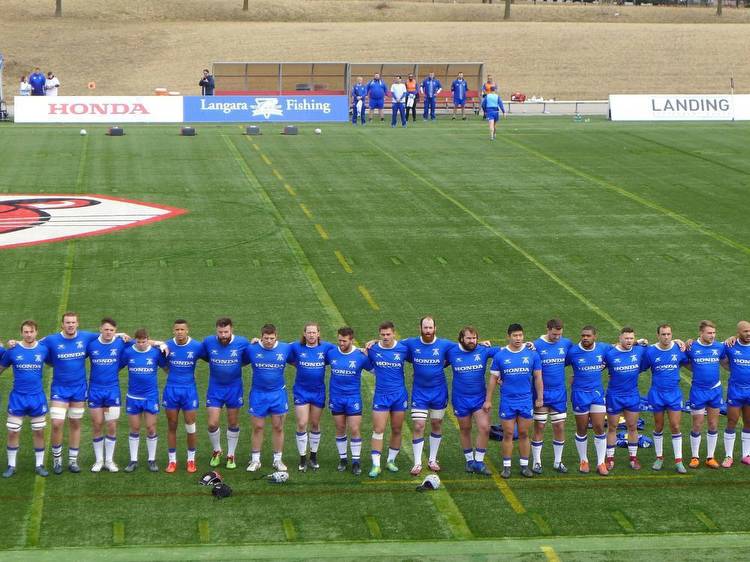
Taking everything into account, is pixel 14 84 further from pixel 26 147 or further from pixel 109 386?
pixel 109 386

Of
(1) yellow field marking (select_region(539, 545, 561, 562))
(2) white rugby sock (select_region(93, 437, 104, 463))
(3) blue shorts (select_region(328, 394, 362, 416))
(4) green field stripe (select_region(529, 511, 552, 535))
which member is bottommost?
(1) yellow field marking (select_region(539, 545, 561, 562))

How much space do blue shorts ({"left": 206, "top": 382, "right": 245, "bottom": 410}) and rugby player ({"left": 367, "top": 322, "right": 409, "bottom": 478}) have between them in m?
1.72

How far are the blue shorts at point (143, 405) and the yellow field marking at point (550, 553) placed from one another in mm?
5252

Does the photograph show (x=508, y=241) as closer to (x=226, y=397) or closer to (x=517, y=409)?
(x=517, y=409)

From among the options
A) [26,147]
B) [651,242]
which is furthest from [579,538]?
[26,147]

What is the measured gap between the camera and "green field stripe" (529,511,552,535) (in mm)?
14148

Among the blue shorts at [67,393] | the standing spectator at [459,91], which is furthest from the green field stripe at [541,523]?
the standing spectator at [459,91]

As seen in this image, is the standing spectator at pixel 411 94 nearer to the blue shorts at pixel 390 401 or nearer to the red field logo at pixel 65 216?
the red field logo at pixel 65 216

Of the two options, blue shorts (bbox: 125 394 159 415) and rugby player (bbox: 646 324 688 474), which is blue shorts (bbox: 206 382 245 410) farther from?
rugby player (bbox: 646 324 688 474)

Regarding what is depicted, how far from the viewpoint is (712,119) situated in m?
53.2

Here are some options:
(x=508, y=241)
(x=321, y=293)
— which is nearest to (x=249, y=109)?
(x=508, y=241)

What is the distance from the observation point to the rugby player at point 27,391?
1556 centimetres

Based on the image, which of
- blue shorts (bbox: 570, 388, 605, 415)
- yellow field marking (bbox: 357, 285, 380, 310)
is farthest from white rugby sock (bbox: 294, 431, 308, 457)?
yellow field marking (bbox: 357, 285, 380, 310)

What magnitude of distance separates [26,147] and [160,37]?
4885cm
